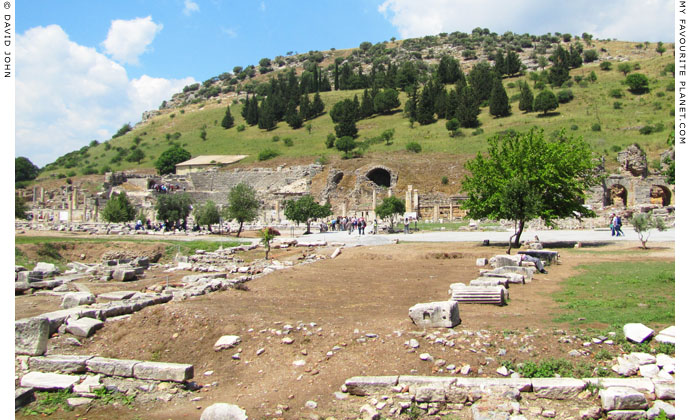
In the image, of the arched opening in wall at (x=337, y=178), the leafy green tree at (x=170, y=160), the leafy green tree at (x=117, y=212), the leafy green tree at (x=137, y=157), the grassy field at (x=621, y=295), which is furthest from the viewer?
the leafy green tree at (x=137, y=157)

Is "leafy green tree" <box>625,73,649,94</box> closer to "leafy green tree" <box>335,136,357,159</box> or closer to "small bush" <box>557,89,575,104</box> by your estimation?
"small bush" <box>557,89,575,104</box>

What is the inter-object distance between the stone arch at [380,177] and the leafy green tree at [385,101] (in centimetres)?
3084

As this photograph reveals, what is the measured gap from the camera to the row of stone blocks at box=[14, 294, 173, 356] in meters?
8.66

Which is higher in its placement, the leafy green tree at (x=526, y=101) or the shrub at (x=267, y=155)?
the leafy green tree at (x=526, y=101)

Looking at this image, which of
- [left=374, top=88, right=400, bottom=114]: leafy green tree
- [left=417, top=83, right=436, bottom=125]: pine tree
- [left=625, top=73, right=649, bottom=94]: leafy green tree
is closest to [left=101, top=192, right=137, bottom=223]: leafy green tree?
A: [left=417, top=83, right=436, bottom=125]: pine tree

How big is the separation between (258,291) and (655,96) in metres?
76.0

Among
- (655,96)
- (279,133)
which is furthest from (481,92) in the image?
(279,133)

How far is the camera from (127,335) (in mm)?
9648

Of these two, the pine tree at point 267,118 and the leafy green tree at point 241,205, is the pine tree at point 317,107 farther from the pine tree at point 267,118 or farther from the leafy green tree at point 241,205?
the leafy green tree at point 241,205

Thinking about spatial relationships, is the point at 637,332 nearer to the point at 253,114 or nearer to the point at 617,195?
the point at 617,195

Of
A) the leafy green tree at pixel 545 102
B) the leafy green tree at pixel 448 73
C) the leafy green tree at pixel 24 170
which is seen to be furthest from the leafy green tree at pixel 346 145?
the leafy green tree at pixel 24 170

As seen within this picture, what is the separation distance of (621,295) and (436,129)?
65592 millimetres

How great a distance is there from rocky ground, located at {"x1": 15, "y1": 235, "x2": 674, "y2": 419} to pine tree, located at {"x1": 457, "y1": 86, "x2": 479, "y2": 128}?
203 feet

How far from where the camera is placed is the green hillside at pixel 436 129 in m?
60.6
